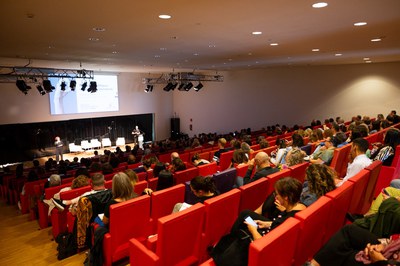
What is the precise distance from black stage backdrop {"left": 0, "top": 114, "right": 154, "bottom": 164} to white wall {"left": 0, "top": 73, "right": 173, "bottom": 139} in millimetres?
493

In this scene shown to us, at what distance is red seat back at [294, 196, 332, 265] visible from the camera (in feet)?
6.79

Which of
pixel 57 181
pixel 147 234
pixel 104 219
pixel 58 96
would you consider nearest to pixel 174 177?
pixel 147 234

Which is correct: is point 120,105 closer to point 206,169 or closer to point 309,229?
point 206,169

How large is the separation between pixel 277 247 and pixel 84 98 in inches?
597

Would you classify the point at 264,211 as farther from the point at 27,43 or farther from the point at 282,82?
the point at 282,82

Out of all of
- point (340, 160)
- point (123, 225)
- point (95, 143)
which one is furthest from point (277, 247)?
point (95, 143)

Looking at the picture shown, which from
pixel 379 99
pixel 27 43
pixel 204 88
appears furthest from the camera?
pixel 204 88

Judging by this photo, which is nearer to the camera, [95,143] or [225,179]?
[225,179]

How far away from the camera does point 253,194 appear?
3.16m

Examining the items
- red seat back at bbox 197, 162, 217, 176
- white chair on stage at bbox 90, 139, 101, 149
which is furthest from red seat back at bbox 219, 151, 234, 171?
white chair on stage at bbox 90, 139, 101, 149

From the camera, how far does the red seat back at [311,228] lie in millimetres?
2068

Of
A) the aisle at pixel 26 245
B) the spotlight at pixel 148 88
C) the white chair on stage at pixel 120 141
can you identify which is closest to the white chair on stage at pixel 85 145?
the white chair on stage at pixel 120 141

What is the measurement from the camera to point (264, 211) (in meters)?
2.90

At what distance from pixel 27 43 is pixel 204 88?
40.1 feet
